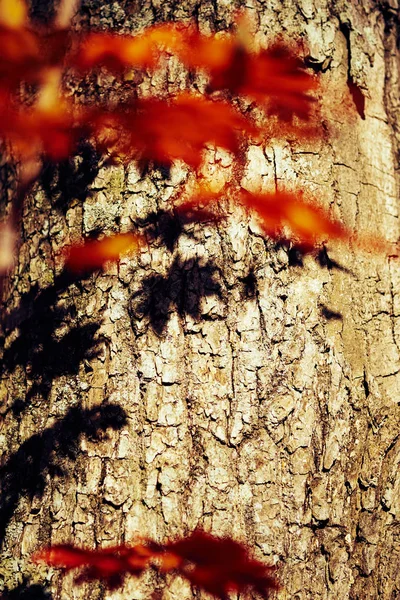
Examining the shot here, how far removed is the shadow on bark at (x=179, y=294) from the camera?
8.28 ft

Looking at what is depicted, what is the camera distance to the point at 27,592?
2.47m

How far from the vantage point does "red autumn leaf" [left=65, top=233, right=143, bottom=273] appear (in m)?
2.61

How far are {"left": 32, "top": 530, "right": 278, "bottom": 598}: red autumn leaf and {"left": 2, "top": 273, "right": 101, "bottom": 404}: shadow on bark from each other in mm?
690

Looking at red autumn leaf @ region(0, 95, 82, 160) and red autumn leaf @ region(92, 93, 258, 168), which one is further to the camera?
red autumn leaf @ region(0, 95, 82, 160)

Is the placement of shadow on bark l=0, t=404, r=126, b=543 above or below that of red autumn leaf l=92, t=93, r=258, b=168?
below

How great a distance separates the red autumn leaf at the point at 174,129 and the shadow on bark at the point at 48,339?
62 centimetres

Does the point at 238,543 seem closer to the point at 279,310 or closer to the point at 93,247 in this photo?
the point at 279,310

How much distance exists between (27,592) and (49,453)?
519 millimetres

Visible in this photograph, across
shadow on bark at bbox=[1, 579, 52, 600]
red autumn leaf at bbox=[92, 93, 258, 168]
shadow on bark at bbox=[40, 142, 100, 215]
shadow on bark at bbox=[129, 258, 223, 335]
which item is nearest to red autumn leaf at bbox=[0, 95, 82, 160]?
shadow on bark at bbox=[40, 142, 100, 215]

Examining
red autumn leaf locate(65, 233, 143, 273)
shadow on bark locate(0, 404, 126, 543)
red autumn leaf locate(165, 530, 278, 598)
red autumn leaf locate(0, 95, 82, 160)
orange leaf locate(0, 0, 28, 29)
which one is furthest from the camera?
orange leaf locate(0, 0, 28, 29)

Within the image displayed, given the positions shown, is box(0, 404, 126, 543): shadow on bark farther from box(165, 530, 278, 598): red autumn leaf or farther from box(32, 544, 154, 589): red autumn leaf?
box(165, 530, 278, 598): red autumn leaf

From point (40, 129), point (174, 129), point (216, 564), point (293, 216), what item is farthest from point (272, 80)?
point (216, 564)

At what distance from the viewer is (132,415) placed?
2.48 metres

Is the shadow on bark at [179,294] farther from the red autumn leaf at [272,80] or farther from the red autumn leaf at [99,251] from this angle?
the red autumn leaf at [272,80]
